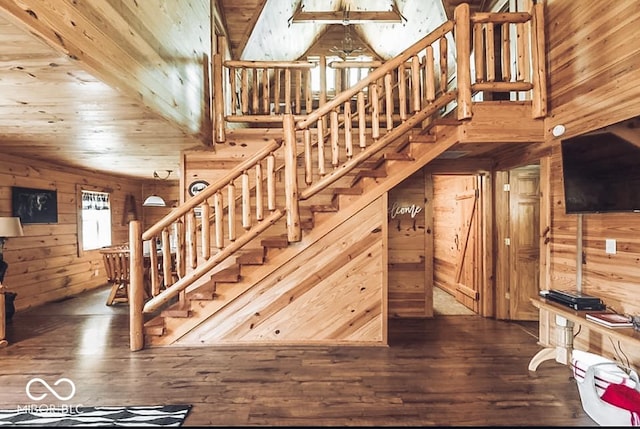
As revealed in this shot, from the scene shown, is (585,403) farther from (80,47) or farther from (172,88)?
(172,88)

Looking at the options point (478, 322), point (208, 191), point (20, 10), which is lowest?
point (478, 322)

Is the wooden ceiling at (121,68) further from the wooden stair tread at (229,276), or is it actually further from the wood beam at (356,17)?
the wooden stair tread at (229,276)

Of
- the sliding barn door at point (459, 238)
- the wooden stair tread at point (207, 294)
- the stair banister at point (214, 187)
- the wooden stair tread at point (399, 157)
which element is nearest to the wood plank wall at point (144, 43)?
the stair banister at point (214, 187)

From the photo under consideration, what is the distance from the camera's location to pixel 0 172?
4484 mm

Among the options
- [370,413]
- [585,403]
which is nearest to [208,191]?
[370,413]

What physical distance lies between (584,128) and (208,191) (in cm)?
343

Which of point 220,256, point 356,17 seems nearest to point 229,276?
point 220,256

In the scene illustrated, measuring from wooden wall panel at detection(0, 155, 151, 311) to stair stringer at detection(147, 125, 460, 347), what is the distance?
2820 millimetres

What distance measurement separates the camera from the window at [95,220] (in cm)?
626

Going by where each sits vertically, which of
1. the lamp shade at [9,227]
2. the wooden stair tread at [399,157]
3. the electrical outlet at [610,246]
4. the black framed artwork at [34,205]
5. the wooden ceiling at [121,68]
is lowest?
the electrical outlet at [610,246]

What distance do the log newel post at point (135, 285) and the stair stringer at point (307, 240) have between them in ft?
0.45

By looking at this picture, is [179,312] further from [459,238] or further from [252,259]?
[459,238]

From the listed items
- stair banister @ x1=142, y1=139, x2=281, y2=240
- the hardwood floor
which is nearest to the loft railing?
stair banister @ x1=142, y1=139, x2=281, y2=240

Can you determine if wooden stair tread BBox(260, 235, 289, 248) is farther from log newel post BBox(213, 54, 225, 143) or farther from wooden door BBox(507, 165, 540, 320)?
wooden door BBox(507, 165, 540, 320)
